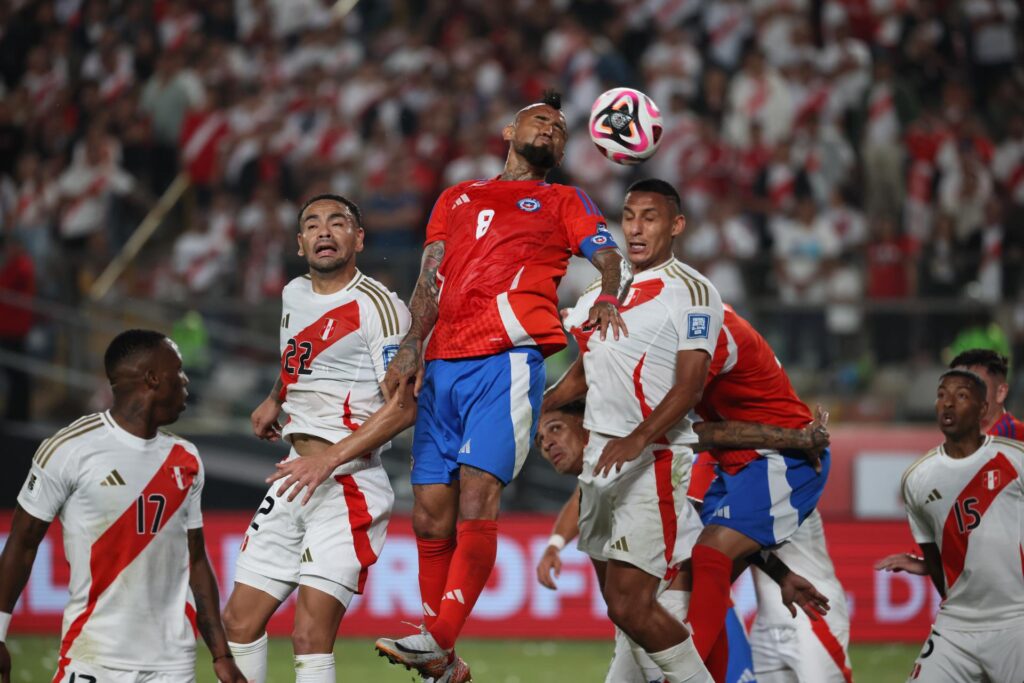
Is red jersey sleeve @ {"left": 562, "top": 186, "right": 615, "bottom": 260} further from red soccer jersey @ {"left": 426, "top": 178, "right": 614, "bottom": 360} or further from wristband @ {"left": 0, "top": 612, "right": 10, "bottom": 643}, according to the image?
wristband @ {"left": 0, "top": 612, "right": 10, "bottom": 643}

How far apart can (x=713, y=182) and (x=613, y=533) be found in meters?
9.11

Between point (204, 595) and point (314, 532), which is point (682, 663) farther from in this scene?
point (204, 595)

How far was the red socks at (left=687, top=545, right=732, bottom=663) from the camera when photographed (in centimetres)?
701

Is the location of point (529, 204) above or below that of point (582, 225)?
above

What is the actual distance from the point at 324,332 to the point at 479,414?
89 cm

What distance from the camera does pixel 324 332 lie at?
6.78m

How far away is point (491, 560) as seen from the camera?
643cm

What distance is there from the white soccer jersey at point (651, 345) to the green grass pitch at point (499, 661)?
348cm

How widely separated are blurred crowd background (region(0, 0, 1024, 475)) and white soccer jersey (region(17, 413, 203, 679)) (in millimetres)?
7338

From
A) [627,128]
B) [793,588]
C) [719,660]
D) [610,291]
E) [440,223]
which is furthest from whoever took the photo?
[793,588]

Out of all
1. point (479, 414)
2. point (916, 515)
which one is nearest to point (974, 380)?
point (916, 515)

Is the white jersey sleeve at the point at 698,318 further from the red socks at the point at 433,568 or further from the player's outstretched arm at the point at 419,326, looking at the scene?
the red socks at the point at 433,568

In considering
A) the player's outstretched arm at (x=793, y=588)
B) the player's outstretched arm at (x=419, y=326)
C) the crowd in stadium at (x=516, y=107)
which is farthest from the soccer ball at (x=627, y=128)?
the crowd in stadium at (x=516, y=107)

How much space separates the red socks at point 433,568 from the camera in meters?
6.62
